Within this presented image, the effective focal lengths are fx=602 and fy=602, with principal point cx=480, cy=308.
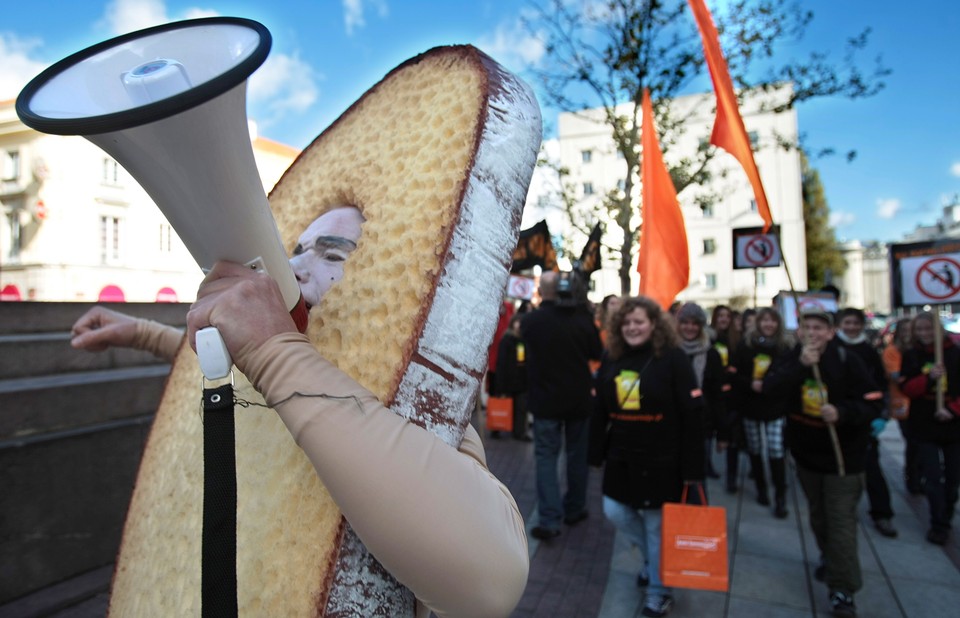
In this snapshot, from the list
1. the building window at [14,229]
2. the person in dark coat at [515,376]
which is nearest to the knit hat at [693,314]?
the person in dark coat at [515,376]

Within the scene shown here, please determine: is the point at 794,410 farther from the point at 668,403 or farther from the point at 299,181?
the point at 299,181

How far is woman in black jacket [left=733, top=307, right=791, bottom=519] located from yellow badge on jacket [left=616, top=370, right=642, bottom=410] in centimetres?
216

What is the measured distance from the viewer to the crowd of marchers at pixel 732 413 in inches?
155

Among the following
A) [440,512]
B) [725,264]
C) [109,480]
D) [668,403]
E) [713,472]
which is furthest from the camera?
[725,264]

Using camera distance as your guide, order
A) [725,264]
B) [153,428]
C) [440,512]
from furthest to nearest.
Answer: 1. [725,264]
2. [153,428]
3. [440,512]

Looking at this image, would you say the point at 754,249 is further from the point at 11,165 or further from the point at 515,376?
the point at 11,165

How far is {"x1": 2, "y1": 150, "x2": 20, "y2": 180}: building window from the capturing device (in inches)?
414

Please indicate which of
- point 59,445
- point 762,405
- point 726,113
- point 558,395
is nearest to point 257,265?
point 59,445

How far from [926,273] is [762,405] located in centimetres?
179

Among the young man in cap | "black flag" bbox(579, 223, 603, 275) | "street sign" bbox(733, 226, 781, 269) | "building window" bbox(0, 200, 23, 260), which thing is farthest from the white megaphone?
"building window" bbox(0, 200, 23, 260)

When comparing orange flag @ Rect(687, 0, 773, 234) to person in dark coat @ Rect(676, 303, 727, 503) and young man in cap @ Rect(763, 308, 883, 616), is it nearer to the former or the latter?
young man in cap @ Rect(763, 308, 883, 616)

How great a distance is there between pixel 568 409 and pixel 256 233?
4.64 meters

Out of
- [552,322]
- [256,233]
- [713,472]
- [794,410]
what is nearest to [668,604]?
[794,410]

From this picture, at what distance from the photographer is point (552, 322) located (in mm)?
5426
